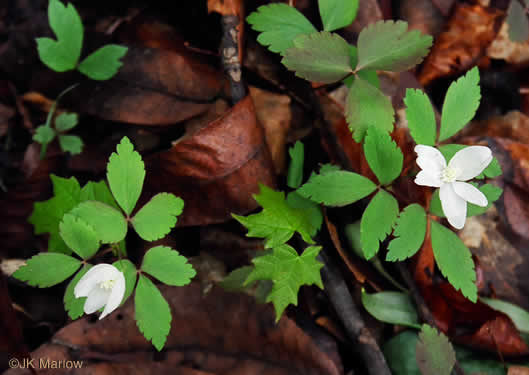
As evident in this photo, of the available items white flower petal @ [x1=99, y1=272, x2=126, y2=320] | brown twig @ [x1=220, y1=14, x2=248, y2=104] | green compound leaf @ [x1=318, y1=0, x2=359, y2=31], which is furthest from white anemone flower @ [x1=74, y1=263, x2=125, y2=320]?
green compound leaf @ [x1=318, y1=0, x2=359, y2=31]

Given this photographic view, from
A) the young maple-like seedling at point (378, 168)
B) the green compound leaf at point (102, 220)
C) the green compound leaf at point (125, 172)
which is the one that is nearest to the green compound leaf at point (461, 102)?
the young maple-like seedling at point (378, 168)

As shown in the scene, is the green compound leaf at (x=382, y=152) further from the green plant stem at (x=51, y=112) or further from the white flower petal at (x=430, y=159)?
the green plant stem at (x=51, y=112)

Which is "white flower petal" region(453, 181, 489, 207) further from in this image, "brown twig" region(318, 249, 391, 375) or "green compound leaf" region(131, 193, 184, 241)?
"green compound leaf" region(131, 193, 184, 241)

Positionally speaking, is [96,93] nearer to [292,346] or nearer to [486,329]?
[292,346]

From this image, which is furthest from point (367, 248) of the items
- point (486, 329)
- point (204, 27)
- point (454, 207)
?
point (204, 27)

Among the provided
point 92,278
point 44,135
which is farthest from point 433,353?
point 44,135

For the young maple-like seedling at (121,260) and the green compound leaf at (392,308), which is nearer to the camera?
the young maple-like seedling at (121,260)
